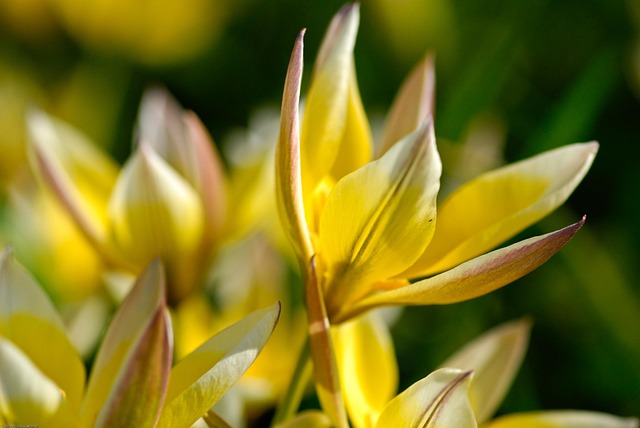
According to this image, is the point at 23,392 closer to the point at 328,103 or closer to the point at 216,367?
the point at 216,367

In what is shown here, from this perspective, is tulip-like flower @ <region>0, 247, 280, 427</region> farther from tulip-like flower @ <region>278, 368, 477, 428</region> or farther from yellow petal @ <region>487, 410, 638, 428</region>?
yellow petal @ <region>487, 410, 638, 428</region>

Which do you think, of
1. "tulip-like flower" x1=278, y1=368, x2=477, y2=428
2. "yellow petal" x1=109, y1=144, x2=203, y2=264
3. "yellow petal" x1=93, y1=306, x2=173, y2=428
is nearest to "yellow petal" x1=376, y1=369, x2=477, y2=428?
"tulip-like flower" x1=278, y1=368, x2=477, y2=428

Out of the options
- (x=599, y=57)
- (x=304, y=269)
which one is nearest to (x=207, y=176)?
(x=304, y=269)

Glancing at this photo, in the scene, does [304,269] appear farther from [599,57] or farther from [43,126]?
[599,57]

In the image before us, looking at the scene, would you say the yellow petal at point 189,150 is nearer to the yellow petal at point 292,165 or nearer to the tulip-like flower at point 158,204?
the tulip-like flower at point 158,204

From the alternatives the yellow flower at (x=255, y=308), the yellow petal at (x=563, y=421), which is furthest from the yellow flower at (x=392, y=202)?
the yellow flower at (x=255, y=308)

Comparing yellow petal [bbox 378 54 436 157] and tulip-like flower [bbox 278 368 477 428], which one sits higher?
yellow petal [bbox 378 54 436 157]
